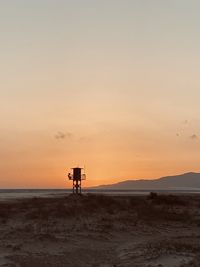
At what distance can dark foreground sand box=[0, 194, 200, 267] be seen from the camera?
2128 cm

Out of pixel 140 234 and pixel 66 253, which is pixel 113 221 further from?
pixel 66 253

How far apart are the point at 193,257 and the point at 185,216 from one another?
1834cm

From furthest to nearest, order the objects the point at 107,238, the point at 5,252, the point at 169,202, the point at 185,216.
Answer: the point at 169,202 < the point at 185,216 < the point at 107,238 < the point at 5,252

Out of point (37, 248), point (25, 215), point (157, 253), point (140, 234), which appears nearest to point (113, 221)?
point (140, 234)

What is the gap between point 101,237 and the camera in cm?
2805

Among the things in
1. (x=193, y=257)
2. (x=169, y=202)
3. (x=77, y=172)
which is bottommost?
(x=193, y=257)

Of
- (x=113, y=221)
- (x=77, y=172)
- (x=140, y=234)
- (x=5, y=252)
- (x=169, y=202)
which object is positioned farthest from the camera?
(x=77, y=172)

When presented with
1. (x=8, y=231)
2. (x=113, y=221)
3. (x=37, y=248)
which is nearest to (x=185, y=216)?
(x=113, y=221)

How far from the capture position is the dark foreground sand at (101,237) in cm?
2128

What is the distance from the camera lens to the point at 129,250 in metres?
23.7

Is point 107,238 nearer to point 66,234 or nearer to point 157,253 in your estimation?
point 66,234

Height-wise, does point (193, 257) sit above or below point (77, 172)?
below

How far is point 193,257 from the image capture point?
67.9 feet

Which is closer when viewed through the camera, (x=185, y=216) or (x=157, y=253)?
(x=157, y=253)
